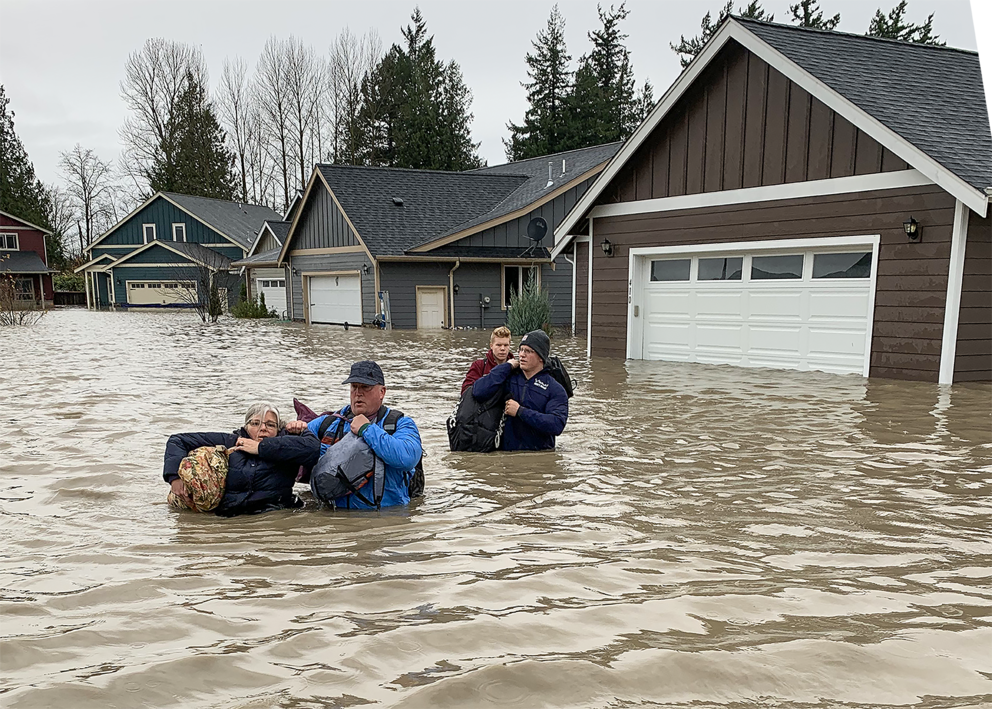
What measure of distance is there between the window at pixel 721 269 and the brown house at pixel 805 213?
0.04 m

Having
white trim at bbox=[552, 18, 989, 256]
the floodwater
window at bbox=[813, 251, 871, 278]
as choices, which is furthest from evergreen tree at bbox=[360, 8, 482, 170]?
the floodwater

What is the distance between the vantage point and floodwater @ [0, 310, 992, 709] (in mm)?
2818

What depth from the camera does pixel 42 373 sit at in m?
13.1

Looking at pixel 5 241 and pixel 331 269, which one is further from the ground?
pixel 5 241

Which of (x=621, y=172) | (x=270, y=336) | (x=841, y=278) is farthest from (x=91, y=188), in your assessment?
(x=841, y=278)

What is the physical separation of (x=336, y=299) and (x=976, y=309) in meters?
22.8

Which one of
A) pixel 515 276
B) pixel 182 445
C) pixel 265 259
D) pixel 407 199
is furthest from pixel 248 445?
pixel 265 259

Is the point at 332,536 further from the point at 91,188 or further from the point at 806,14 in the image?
the point at 91,188

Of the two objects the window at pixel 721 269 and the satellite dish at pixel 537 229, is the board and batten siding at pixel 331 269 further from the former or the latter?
the window at pixel 721 269

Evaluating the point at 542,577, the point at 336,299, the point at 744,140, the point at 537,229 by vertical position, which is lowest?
the point at 542,577

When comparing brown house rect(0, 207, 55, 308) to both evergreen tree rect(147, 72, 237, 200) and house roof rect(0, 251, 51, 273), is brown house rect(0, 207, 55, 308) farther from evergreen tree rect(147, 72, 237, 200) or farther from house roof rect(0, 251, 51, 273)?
evergreen tree rect(147, 72, 237, 200)

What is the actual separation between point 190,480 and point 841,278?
1095cm

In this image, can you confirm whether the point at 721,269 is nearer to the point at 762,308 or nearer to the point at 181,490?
the point at 762,308

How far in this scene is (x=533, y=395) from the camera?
23.0 ft
